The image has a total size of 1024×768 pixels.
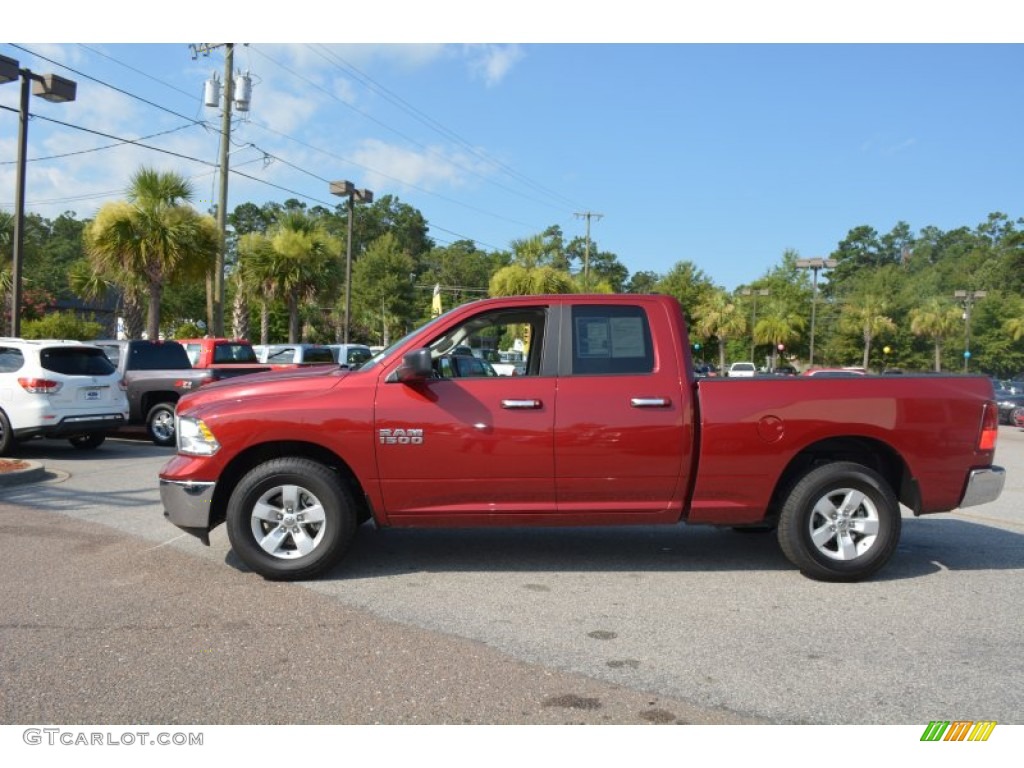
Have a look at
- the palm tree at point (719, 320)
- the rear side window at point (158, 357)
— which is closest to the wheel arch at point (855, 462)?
the rear side window at point (158, 357)

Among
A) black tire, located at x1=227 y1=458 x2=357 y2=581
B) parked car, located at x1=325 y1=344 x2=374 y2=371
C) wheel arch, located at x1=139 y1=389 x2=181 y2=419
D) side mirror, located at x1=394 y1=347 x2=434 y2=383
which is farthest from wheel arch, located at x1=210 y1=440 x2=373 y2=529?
parked car, located at x1=325 y1=344 x2=374 y2=371

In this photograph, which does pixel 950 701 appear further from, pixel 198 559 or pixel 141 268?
pixel 141 268

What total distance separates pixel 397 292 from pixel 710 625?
175 feet

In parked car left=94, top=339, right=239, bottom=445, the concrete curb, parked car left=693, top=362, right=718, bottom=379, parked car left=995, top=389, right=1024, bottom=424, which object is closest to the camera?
parked car left=693, top=362, right=718, bottom=379

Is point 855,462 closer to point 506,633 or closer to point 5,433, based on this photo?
point 506,633

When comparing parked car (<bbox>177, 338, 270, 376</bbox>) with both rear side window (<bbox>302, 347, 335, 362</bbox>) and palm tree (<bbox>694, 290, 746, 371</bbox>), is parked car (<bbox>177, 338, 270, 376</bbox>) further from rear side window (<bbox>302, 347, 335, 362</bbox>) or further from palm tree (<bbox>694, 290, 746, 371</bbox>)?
palm tree (<bbox>694, 290, 746, 371</bbox>)

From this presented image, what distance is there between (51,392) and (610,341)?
8943mm

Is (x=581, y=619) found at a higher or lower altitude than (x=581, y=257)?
lower

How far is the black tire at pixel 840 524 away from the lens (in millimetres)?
5562

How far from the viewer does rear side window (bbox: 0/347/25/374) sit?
1120cm

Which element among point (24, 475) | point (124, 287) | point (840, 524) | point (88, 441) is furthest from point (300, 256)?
point (840, 524)

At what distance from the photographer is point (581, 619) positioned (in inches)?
190

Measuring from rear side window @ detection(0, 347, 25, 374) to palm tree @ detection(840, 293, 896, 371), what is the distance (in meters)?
57.6

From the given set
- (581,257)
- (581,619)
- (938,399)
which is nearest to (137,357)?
(581,619)
